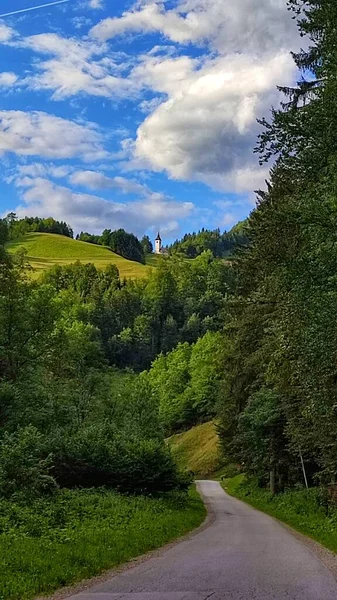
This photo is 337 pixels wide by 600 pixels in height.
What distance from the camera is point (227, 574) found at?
35.8 ft

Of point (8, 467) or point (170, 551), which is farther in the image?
point (8, 467)

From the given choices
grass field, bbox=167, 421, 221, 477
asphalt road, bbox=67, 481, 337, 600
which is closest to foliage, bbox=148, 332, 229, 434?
grass field, bbox=167, 421, 221, 477

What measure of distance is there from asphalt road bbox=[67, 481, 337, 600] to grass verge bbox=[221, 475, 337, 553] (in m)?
1.64

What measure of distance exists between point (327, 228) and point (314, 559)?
26.7ft

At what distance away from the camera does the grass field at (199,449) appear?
70812 millimetres

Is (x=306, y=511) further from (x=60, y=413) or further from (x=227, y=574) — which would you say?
(x=60, y=413)

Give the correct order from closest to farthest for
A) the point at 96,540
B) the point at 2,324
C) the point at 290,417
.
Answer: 1. the point at 96,540
2. the point at 290,417
3. the point at 2,324

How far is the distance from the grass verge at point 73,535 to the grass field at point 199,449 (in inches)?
1834

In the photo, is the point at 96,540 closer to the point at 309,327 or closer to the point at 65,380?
the point at 309,327

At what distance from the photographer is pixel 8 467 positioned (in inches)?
754

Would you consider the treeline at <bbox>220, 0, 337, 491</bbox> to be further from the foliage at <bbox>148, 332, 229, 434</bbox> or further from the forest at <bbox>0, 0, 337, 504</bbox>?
the foliage at <bbox>148, 332, 229, 434</bbox>

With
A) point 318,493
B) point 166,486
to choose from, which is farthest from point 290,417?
point 166,486

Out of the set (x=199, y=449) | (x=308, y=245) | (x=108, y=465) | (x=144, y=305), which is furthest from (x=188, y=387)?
(x=308, y=245)

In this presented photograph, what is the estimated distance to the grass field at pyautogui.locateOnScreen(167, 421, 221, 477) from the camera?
70.8m
